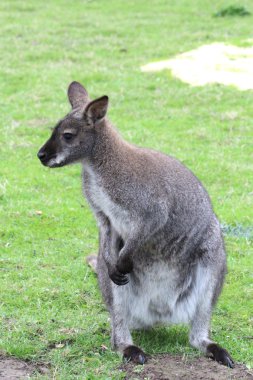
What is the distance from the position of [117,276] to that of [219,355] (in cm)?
86

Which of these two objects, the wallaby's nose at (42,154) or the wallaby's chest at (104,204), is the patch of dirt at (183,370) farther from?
the wallaby's nose at (42,154)

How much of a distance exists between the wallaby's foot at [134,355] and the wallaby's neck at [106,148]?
120cm

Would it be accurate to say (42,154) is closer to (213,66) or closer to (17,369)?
(17,369)

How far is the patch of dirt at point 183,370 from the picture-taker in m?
5.01

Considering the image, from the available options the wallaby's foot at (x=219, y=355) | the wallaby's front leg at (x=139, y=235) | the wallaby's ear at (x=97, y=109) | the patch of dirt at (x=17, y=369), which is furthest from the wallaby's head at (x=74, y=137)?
the wallaby's foot at (x=219, y=355)

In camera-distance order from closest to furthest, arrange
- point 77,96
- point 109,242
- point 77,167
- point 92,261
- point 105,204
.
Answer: point 105,204
point 109,242
point 77,96
point 92,261
point 77,167

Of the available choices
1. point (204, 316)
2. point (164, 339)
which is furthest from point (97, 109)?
point (164, 339)

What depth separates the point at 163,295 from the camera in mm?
5508

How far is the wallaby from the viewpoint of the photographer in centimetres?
521

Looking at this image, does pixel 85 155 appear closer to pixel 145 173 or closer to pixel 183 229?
pixel 145 173

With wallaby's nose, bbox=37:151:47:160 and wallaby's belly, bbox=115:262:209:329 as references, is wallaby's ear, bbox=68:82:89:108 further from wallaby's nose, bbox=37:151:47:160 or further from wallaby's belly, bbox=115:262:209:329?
wallaby's belly, bbox=115:262:209:329

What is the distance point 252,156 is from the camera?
10625 millimetres

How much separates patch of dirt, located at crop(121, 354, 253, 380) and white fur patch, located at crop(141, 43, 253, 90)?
27.8 ft

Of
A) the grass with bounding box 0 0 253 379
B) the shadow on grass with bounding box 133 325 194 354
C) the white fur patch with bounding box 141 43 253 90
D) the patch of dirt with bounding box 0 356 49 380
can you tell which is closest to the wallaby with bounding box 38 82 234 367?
the shadow on grass with bounding box 133 325 194 354
